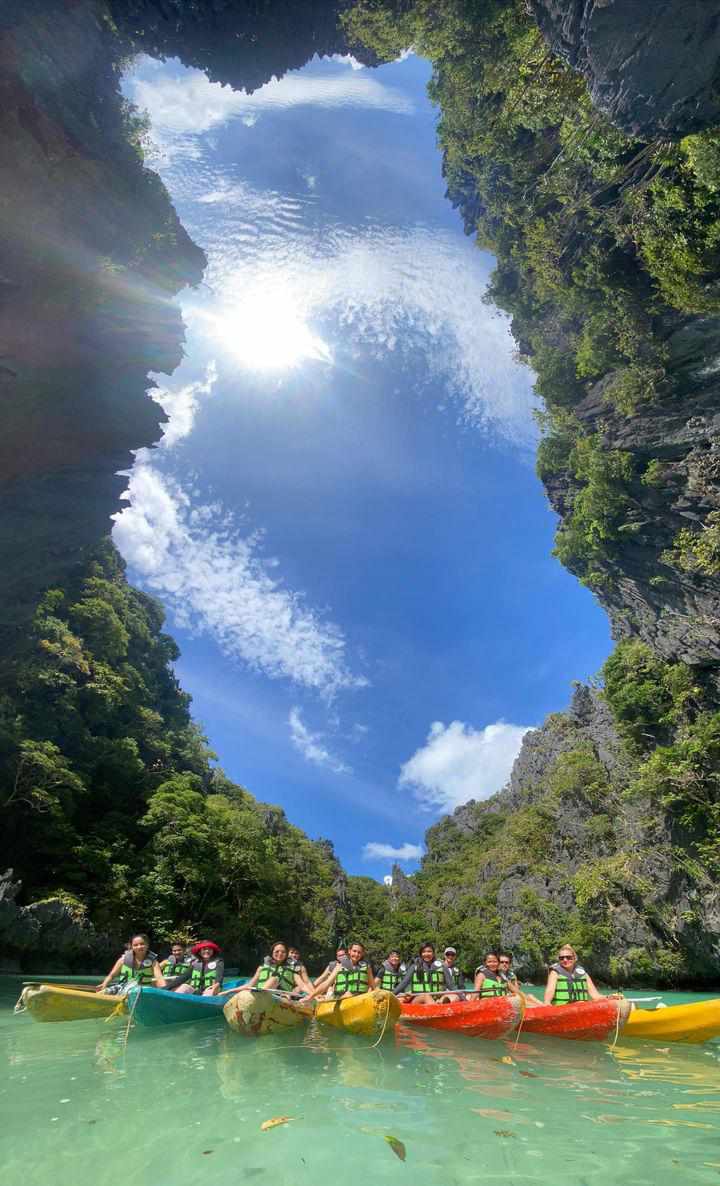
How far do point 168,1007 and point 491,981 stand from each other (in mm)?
5373

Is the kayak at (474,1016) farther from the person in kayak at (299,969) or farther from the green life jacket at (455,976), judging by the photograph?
the green life jacket at (455,976)

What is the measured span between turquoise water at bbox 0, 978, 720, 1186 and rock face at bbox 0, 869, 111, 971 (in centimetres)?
961

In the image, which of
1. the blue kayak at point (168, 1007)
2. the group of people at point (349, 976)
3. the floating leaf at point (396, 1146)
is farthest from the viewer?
the group of people at point (349, 976)

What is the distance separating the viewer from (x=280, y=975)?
852 cm

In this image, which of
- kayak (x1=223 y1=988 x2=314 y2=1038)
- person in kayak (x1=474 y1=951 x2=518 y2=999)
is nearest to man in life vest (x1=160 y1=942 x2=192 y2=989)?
kayak (x1=223 y1=988 x2=314 y2=1038)

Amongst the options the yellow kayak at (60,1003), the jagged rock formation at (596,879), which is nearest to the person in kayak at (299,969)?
the yellow kayak at (60,1003)

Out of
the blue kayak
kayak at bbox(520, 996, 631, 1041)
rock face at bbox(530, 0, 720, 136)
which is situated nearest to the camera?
rock face at bbox(530, 0, 720, 136)

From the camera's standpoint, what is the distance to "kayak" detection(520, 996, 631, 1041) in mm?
7129

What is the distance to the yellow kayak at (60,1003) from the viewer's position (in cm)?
804

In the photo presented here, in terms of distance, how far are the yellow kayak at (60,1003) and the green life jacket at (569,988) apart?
679 centimetres

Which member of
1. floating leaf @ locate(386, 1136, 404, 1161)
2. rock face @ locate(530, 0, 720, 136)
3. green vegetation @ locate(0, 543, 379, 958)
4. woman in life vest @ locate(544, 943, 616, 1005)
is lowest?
floating leaf @ locate(386, 1136, 404, 1161)

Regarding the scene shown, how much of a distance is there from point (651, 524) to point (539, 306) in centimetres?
690

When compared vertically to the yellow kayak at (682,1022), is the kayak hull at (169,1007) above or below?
below

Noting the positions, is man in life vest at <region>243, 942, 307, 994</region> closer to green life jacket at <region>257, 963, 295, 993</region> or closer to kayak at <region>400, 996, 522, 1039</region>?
green life jacket at <region>257, 963, 295, 993</region>
